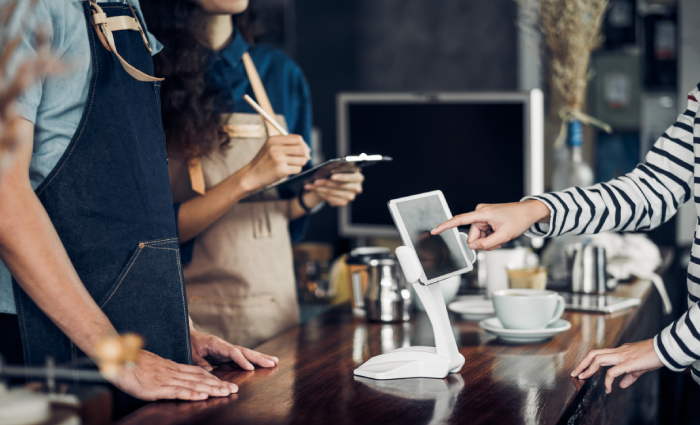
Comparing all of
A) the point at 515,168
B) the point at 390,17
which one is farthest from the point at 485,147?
the point at 390,17

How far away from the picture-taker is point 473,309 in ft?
5.17

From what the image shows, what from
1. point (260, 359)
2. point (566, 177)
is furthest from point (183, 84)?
point (566, 177)

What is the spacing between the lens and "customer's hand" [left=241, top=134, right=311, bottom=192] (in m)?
1.48

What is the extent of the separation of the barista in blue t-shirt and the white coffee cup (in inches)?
22.5

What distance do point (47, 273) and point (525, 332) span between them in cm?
86

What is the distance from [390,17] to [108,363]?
3.12 metres

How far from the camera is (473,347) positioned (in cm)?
133

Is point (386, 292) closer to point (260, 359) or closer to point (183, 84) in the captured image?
point (260, 359)

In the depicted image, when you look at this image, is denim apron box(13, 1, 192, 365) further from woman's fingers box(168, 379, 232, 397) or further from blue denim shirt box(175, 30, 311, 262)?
blue denim shirt box(175, 30, 311, 262)

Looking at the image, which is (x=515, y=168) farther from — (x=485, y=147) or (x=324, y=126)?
(x=324, y=126)

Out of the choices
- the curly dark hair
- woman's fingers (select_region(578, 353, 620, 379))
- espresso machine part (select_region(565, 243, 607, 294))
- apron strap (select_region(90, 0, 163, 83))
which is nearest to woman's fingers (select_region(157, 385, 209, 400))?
apron strap (select_region(90, 0, 163, 83))

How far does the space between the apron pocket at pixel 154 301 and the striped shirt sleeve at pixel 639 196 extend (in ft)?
2.22

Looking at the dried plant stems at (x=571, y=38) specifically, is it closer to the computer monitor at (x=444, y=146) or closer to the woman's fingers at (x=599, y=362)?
the computer monitor at (x=444, y=146)

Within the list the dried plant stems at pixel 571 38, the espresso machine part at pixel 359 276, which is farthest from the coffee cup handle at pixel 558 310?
the dried plant stems at pixel 571 38
